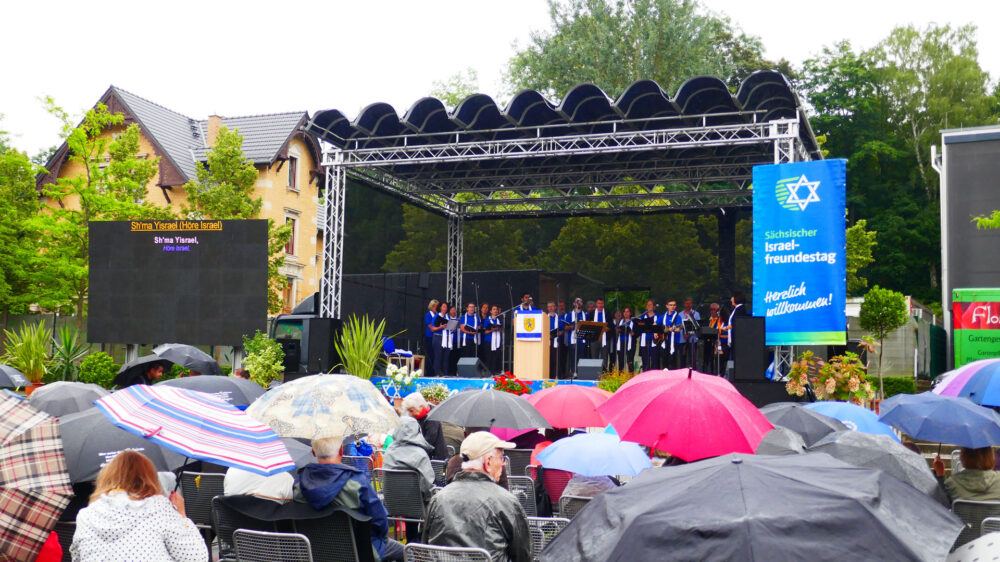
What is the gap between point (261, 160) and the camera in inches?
1283

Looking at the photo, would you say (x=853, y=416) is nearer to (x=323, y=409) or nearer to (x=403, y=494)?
(x=403, y=494)

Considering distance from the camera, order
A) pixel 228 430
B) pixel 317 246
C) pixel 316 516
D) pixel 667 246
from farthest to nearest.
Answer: pixel 317 246, pixel 667 246, pixel 316 516, pixel 228 430

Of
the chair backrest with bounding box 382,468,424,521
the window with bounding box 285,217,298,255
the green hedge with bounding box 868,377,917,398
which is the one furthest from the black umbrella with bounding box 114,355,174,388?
the window with bounding box 285,217,298,255

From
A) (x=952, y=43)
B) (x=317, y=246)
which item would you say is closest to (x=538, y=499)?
(x=317, y=246)

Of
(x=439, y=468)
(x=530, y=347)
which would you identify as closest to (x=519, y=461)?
(x=439, y=468)

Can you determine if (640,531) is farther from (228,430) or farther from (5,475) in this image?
(5,475)

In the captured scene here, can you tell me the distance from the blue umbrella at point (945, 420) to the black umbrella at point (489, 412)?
262 centimetres

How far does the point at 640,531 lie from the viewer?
7.41 ft

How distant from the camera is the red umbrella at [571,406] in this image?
7.81m

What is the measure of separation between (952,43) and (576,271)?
89.9 feet

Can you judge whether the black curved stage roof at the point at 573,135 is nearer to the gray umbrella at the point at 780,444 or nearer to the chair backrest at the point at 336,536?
the gray umbrella at the point at 780,444

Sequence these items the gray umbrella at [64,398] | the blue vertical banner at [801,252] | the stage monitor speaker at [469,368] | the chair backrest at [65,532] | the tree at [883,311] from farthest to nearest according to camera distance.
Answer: the stage monitor speaker at [469,368]
the tree at [883,311]
the blue vertical banner at [801,252]
the gray umbrella at [64,398]
the chair backrest at [65,532]

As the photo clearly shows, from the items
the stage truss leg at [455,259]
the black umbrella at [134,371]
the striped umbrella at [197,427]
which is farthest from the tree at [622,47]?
the striped umbrella at [197,427]

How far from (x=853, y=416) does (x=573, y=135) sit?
986 cm
